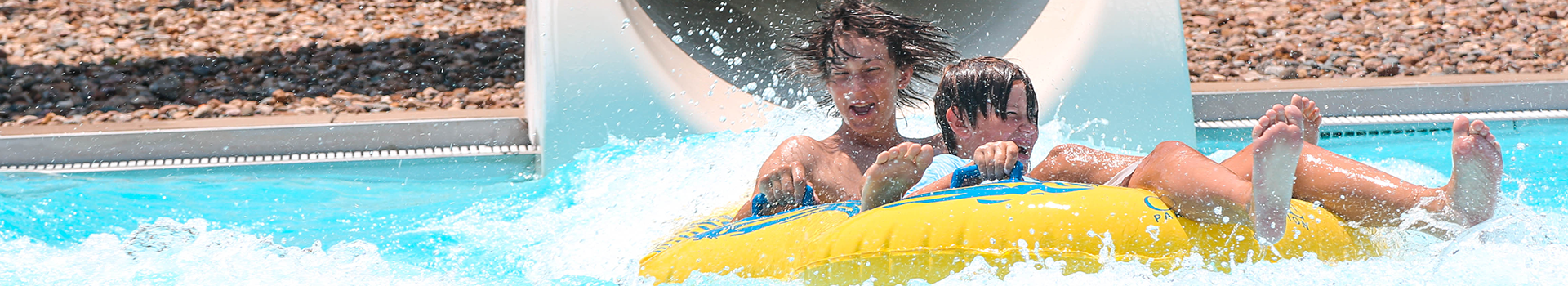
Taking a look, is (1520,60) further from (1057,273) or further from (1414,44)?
(1057,273)

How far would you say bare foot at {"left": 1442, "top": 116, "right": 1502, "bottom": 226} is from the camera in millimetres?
2271

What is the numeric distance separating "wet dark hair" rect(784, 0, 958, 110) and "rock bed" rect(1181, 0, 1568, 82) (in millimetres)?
2623

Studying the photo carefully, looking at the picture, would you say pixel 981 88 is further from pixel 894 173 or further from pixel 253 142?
pixel 253 142

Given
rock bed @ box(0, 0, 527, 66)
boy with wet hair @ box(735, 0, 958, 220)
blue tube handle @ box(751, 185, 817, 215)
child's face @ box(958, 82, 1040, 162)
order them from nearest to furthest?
child's face @ box(958, 82, 1040, 162)
blue tube handle @ box(751, 185, 817, 215)
boy with wet hair @ box(735, 0, 958, 220)
rock bed @ box(0, 0, 527, 66)

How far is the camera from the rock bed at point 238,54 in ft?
18.7

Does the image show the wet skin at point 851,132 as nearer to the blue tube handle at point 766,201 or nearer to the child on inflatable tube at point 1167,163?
the blue tube handle at point 766,201

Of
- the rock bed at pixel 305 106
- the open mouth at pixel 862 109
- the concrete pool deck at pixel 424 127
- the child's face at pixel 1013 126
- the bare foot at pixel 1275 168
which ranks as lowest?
the rock bed at pixel 305 106

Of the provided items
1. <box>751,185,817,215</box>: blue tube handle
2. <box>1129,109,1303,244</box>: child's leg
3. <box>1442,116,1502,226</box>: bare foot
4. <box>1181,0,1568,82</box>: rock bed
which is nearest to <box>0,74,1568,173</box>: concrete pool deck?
<box>1181,0,1568,82</box>: rock bed

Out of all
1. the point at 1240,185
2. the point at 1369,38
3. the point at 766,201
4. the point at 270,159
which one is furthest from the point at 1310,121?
the point at 1369,38

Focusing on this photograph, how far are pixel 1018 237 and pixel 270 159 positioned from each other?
10.8ft

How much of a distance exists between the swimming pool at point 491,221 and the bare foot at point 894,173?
23 centimetres

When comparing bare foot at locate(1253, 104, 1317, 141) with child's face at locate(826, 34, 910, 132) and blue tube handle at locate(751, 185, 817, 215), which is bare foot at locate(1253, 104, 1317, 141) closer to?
blue tube handle at locate(751, 185, 817, 215)

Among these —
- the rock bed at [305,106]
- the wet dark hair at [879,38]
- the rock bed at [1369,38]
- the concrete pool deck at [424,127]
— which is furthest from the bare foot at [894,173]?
the rock bed at [1369,38]

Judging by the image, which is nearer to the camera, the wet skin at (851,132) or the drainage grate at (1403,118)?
the wet skin at (851,132)
